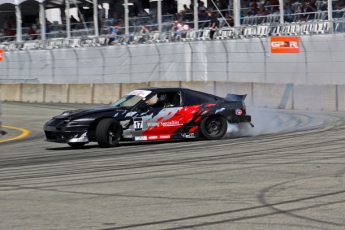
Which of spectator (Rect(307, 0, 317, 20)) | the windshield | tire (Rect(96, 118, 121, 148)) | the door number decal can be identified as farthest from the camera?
spectator (Rect(307, 0, 317, 20))

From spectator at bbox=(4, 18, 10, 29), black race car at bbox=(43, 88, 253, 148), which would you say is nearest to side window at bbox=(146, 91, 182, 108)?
black race car at bbox=(43, 88, 253, 148)

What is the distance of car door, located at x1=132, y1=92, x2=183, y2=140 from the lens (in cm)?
1441

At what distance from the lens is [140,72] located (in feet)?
111

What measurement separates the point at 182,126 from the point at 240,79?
585 inches

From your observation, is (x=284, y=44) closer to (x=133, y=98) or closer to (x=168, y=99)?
(x=168, y=99)

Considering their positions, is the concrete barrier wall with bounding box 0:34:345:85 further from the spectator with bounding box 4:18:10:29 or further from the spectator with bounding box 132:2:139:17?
the spectator with bounding box 4:18:10:29

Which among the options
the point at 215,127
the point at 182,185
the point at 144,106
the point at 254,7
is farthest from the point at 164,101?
the point at 254,7

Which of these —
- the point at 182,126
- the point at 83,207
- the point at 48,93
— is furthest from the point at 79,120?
the point at 48,93

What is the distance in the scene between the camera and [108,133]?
14148 mm

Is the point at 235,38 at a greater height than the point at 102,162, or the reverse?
the point at 235,38

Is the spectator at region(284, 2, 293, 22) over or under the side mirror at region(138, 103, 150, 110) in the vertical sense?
over

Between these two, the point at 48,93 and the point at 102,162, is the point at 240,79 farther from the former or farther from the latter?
the point at 102,162

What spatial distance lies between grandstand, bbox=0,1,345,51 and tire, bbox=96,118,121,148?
551 inches

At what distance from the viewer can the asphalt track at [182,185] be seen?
6914 mm
